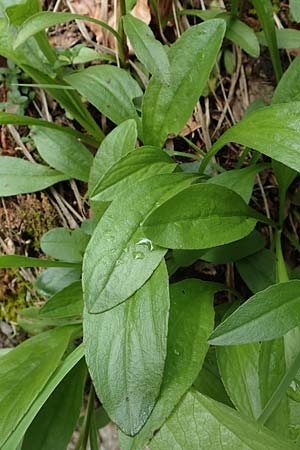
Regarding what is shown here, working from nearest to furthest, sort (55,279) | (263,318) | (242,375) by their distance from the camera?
(263,318), (242,375), (55,279)

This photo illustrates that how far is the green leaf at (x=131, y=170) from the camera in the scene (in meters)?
0.90

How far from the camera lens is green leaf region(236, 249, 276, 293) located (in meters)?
1.07

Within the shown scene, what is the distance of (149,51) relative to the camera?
0.94m

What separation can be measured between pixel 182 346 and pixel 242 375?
0.35ft

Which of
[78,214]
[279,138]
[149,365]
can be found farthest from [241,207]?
[78,214]

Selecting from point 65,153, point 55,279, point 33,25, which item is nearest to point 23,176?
point 65,153

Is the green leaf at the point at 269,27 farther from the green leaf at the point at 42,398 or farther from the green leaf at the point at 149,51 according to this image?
the green leaf at the point at 42,398

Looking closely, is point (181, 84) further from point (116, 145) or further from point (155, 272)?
point (155, 272)

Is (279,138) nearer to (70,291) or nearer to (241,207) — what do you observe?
(241,207)

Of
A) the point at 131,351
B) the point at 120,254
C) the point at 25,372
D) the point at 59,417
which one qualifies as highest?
the point at 120,254

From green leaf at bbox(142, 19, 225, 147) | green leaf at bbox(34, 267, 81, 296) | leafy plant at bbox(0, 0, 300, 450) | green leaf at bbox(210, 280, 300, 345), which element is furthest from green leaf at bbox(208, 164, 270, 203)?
green leaf at bbox(34, 267, 81, 296)

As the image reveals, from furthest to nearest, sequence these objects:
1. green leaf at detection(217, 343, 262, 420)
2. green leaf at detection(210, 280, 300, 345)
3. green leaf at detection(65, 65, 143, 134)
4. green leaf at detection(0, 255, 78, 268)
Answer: green leaf at detection(65, 65, 143, 134) < green leaf at detection(0, 255, 78, 268) < green leaf at detection(217, 343, 262, 420) < green leaf at detection(210, 280, 300, 345)

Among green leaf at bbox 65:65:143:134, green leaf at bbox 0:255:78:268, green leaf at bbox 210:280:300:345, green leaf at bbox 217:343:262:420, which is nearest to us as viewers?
green leaf at bbox 210:280:300:345

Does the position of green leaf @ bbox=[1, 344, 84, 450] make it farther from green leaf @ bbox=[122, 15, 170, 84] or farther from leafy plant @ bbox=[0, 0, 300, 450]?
green leaf @ bbox=[122, 15, 170, 84]
